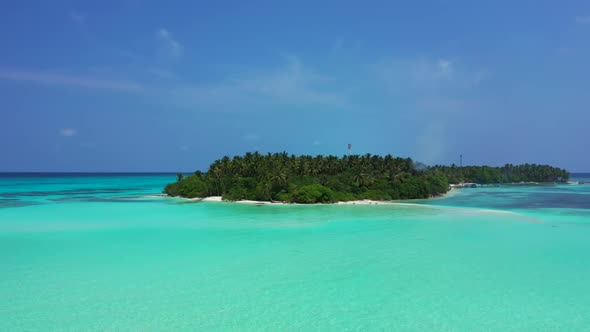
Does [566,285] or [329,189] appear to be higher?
[329,189]

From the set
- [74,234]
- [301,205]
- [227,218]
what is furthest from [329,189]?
[74,234]

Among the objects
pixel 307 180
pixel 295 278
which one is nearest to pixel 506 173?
pixel 307 180

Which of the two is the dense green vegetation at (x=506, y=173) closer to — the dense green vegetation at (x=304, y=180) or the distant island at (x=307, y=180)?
the distant island at (x=307, y=180)

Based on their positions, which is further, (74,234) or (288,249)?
(74,234)

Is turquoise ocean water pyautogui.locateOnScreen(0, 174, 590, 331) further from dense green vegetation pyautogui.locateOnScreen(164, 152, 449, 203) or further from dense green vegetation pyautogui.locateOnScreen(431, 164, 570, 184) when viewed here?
dense green vegetation pyautogui.locateOnScreen(431, 164, 570, 184)

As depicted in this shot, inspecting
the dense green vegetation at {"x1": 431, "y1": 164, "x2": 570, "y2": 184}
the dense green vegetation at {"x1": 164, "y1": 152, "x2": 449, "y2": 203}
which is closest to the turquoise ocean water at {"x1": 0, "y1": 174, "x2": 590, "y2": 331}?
the dense green vegetation at {"x1": 164, "y1": 152, "x2": 449, "y2": 203}

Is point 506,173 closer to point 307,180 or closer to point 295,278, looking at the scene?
point 307,180

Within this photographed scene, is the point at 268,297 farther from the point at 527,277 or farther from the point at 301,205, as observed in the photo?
the point at 301,205

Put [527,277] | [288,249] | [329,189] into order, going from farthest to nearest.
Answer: [329,189] → [288,249] → [527,277]
